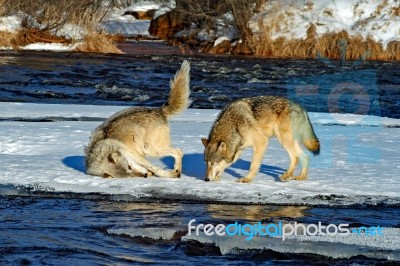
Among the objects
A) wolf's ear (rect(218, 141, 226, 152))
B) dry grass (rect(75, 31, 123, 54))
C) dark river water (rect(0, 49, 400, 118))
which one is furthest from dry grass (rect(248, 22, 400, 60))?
wolf's ear (rect(218, 141, 226, 152))

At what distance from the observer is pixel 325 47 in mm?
33875

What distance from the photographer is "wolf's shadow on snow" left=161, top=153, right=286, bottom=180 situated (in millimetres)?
10359

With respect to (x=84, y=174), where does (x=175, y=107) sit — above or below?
above

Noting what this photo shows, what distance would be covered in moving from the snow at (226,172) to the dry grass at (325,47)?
1872 centimetres

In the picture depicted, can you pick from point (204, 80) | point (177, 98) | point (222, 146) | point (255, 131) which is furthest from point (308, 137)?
point (204, 80)

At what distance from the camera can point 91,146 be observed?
10.0 metres

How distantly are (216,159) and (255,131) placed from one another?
0.52 metres

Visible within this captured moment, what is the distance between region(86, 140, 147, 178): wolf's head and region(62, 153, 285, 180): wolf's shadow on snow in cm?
41

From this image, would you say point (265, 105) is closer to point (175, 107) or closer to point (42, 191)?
point (175, 107)

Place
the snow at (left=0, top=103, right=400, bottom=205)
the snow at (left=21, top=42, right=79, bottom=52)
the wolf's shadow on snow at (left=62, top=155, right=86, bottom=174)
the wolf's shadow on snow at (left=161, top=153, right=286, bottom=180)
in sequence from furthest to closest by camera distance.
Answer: the snow at (left=21, top=42, right=79, bottom=52), the wolf's shadow on snow at (left=62, top=155, right=86, bottom=174), the wolf's shadow on snow at (left=161, top=153, right=286, bottom=180), the snow at (left=0, top=103, right=400, bottom=205)

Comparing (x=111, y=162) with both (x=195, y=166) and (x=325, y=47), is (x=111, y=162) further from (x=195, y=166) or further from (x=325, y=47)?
(x=325, y=47)

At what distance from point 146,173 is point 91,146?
684 mm

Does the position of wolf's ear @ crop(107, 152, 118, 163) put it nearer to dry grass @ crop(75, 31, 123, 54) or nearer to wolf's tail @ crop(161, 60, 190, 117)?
wolf's tail @ crop(161, 60, 190, 117)

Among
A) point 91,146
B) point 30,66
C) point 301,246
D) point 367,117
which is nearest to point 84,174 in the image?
point 91,146
